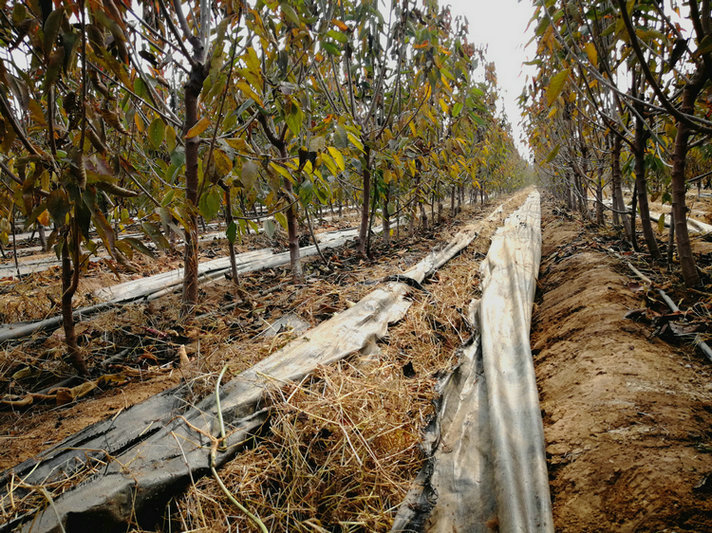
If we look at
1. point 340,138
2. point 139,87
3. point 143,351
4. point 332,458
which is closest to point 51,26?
point 139,87

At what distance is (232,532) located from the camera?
1.07 meters

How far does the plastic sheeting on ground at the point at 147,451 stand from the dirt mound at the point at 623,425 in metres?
1.05

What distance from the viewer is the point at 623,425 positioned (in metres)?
1.11

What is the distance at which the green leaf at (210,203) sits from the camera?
152cm

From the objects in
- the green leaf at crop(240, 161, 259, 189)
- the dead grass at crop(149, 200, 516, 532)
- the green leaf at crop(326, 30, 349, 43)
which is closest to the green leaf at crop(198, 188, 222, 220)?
the green leaf at crop(240, 161, 259, 189)

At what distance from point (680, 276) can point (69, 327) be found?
3493 mm

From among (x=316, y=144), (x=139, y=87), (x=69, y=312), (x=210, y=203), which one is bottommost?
(x=69, y=312)

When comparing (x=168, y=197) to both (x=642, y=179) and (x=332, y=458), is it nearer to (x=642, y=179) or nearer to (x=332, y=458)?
(x=332, y=458)

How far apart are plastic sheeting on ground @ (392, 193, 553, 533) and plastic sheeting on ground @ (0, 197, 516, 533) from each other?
64cm

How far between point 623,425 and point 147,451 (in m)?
1.57

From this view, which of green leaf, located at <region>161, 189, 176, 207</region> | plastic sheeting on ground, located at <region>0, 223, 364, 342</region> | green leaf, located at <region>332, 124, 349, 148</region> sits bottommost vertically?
plastic sheeting on ground, located at <region>0, 223, 364, 342</region>

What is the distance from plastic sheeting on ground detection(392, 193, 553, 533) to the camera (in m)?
1.00

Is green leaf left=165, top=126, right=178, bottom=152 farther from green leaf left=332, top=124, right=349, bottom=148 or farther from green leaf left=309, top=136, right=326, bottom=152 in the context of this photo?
green leaf left=332, top=124, right=349, bottom=148

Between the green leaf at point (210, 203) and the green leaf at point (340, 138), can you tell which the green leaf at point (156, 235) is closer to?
the green leaf at point (210, 203)
